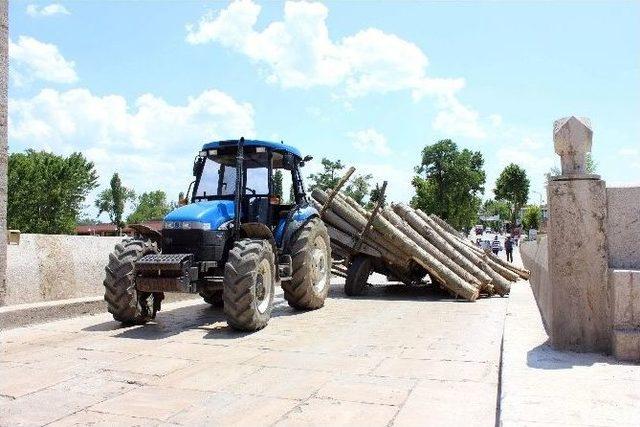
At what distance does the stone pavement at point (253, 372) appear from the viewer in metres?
3.81

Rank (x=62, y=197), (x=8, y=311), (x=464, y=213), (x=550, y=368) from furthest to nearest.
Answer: (x=464, y=213)
(x=62, y=197)
(x=8, y=311)
(x=550, y=368)

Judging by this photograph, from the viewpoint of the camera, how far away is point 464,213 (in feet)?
236

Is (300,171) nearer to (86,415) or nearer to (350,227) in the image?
(350,227)

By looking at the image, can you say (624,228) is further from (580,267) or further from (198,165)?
(198,165)

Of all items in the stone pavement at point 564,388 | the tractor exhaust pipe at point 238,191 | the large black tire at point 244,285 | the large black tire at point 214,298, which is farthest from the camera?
the large black tire at point 214,298

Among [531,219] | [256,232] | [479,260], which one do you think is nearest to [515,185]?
[531,219]

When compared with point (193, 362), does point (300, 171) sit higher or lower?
higher

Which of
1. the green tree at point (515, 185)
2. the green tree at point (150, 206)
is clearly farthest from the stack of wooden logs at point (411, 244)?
the green tree at point (150, 206)

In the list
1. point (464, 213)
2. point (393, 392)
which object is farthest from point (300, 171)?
point (464, 213)

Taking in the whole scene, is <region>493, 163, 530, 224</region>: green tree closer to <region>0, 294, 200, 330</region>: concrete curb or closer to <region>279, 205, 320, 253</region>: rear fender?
<region>279, 205, 320, 253</region>: rear fender

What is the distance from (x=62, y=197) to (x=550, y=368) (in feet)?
174

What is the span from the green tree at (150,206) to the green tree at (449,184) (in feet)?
215

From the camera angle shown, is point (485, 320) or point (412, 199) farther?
point (412, 199)

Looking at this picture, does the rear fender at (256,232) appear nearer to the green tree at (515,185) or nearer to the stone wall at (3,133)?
the stone wall at (3,133)
